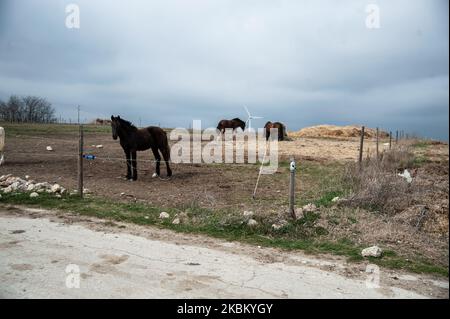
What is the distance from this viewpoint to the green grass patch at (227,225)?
5168 mm

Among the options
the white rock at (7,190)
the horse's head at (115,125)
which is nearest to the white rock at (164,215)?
the white rock at (7,190)

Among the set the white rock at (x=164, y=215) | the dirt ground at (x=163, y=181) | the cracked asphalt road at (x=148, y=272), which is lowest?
the cracked asphalt road at (x=148, y=272)

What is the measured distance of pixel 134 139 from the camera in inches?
458

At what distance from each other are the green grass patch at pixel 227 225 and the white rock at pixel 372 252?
0.26ft

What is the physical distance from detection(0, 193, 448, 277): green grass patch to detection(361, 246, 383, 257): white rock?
0.08 metres

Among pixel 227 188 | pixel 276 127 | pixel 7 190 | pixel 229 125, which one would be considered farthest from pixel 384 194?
pixel 229 125

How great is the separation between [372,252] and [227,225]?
2398 millimetres

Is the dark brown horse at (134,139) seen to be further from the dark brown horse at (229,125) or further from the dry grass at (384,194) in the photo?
the dark brown horse at (229,125)

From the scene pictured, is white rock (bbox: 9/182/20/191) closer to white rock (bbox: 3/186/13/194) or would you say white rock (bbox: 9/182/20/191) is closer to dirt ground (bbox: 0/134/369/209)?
white rock (bbox: 3/186/13/194)

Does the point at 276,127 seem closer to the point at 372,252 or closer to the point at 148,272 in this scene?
the point at 372,252

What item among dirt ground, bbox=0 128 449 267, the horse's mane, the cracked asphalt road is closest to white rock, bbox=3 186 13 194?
dirt ground, bbox=0 128 449 267

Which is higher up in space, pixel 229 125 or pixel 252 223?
pixel 229 125

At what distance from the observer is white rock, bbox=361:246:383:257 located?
512 cm
